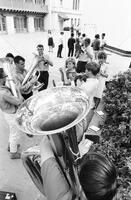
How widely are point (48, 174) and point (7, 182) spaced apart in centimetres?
166

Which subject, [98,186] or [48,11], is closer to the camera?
[98,186]

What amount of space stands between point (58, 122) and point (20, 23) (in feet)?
95.5

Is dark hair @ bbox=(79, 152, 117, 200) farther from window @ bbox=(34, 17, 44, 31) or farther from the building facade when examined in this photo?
window @ bbox=(34, 17, 44, 31)

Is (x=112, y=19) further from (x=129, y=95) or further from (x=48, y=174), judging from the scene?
(x=48, y=174)

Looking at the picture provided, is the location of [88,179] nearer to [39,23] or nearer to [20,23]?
[20,23]

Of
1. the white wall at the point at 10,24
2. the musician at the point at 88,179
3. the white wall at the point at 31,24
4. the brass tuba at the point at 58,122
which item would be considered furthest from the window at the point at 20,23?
the musician at the point at 88,179

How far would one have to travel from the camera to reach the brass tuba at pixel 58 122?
1343 mm

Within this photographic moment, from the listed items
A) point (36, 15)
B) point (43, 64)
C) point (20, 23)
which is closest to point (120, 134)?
point (43, 64)

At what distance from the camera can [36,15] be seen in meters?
29.0

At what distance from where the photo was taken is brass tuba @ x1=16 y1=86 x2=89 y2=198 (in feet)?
4.41

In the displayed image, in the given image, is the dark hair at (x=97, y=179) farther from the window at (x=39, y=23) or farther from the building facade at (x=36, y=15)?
the window at (x=39, y=23)

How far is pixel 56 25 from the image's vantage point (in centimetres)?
3123

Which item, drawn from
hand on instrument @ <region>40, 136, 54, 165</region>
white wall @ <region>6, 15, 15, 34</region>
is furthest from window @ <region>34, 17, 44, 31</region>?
hand on instrument @ <region>40, 136, 54, 165</region>

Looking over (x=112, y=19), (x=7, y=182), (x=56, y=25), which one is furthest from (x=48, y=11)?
(x=7, y=182)
